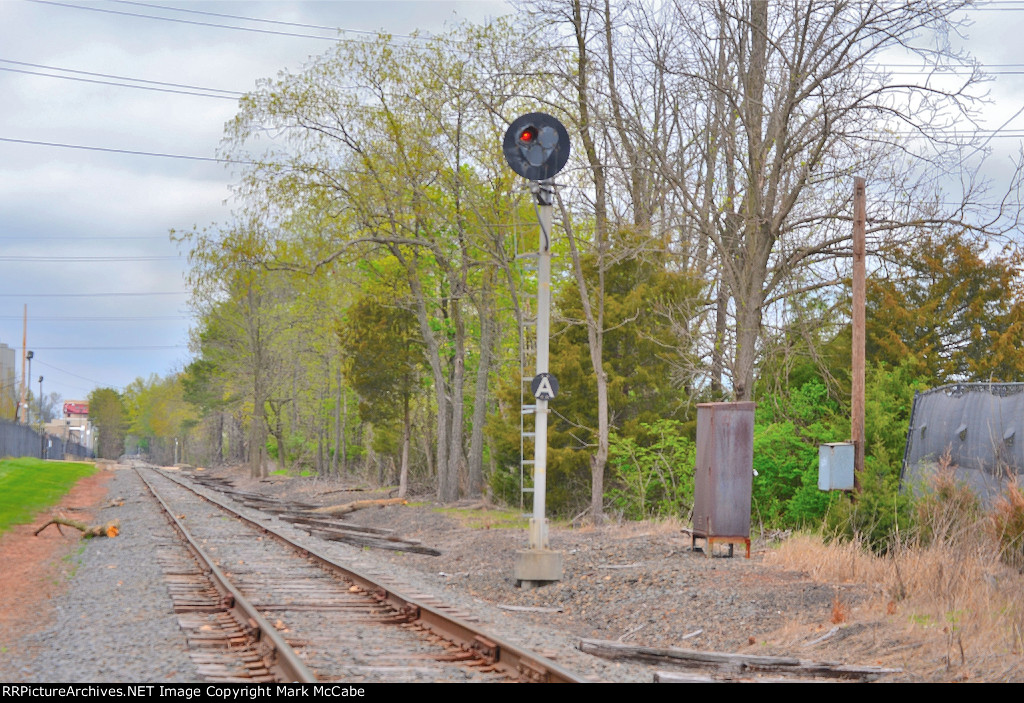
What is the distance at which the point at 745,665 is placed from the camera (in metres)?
8.43

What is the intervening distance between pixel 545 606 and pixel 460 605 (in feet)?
3.82

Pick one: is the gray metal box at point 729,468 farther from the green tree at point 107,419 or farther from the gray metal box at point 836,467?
the green tree at point 107,419

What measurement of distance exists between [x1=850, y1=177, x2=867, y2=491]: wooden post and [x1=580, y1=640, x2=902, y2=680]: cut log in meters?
9.14

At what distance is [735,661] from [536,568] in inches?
215

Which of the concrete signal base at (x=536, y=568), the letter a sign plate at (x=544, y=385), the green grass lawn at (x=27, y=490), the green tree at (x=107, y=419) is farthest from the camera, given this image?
the green tree at (x=107, y=419)

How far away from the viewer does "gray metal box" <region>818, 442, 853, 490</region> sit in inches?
642

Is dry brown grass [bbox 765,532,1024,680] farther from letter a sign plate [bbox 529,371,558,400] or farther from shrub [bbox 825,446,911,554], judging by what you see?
letter a sign plate [bbox 529,371,558,400]

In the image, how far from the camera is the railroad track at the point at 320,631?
26.2 feet

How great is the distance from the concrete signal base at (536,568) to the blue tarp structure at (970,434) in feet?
18.9

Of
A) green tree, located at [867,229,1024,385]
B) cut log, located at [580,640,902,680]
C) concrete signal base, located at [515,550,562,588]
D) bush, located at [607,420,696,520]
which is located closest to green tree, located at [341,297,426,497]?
bush, located at [607,420,696,520]

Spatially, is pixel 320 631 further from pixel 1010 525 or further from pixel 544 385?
pixel 1010 525

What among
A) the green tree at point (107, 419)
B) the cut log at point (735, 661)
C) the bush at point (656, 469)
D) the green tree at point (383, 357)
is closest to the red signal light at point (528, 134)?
the cut log at point (735, 661)

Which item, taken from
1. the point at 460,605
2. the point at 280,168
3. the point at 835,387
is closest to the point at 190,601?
the point at 460,605

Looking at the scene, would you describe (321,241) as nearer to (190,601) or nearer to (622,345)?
(622,345)
